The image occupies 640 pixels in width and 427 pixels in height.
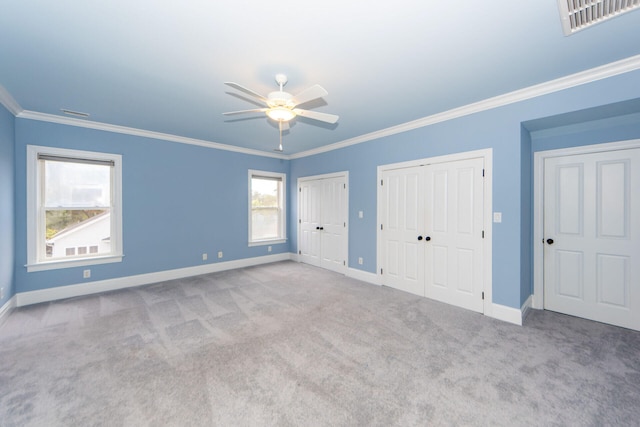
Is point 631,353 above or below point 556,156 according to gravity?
below

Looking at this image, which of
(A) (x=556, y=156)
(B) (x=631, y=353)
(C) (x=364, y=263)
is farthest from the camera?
(C) (x=364, y=263)

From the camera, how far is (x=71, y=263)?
3.90m

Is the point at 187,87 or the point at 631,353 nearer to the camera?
the point at 631,353

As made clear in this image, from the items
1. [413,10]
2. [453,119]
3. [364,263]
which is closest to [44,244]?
[364,263]

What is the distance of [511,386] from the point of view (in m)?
2.00

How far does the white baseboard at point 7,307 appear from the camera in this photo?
10.3 feet

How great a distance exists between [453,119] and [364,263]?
2.74 m

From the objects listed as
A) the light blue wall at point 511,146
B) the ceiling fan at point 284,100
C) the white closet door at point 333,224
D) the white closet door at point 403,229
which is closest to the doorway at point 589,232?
the light blue wall at point 511,146

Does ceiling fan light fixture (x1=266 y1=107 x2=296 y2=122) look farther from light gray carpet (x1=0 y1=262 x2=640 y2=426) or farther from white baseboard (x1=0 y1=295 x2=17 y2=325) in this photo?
white baseboard (x1=0 y1=295 x2=17 y2=325)

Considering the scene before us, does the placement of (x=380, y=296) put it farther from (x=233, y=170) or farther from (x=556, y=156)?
(x=233, y=170)

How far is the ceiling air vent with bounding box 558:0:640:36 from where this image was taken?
168 centimetres

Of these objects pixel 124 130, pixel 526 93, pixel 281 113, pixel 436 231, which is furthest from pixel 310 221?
pixel 526 93

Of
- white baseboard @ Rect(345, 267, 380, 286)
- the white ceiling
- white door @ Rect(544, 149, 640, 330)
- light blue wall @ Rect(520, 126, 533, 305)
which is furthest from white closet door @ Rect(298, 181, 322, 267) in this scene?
white door @ Rect(544, 149, 640, 330)

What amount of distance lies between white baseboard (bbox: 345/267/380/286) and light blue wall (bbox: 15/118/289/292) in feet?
7.52
